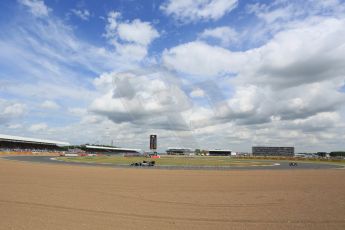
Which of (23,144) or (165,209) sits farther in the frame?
(23,144)

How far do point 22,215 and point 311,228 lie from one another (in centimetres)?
1192

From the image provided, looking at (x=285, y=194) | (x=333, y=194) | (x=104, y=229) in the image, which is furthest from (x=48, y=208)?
(x=333, y=194)

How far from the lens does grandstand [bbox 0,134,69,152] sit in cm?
12529

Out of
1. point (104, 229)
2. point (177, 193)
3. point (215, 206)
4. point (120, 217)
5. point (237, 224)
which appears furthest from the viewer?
point (177, 193)

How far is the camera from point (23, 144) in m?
149

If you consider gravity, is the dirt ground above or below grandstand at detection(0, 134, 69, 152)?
below

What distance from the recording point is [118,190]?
21094 mm

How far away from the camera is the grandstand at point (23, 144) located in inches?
4933

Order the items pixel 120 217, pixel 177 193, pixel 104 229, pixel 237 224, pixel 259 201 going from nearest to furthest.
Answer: pixel 104 229, pixel 237 224, pixel 120 217, pixel 259 201, pixel 177 193

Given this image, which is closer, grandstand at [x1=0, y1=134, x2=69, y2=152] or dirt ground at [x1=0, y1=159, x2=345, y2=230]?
dirt ground at [x1=0, y1=159, x2=345, y2=230]

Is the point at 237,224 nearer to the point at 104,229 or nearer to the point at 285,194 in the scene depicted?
the point at 104,229

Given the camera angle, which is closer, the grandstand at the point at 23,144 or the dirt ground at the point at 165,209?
the dirt ground at the point at 165,209

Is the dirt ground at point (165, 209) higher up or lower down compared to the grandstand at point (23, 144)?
lower down

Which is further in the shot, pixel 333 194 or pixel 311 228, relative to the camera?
pixel 333 194
